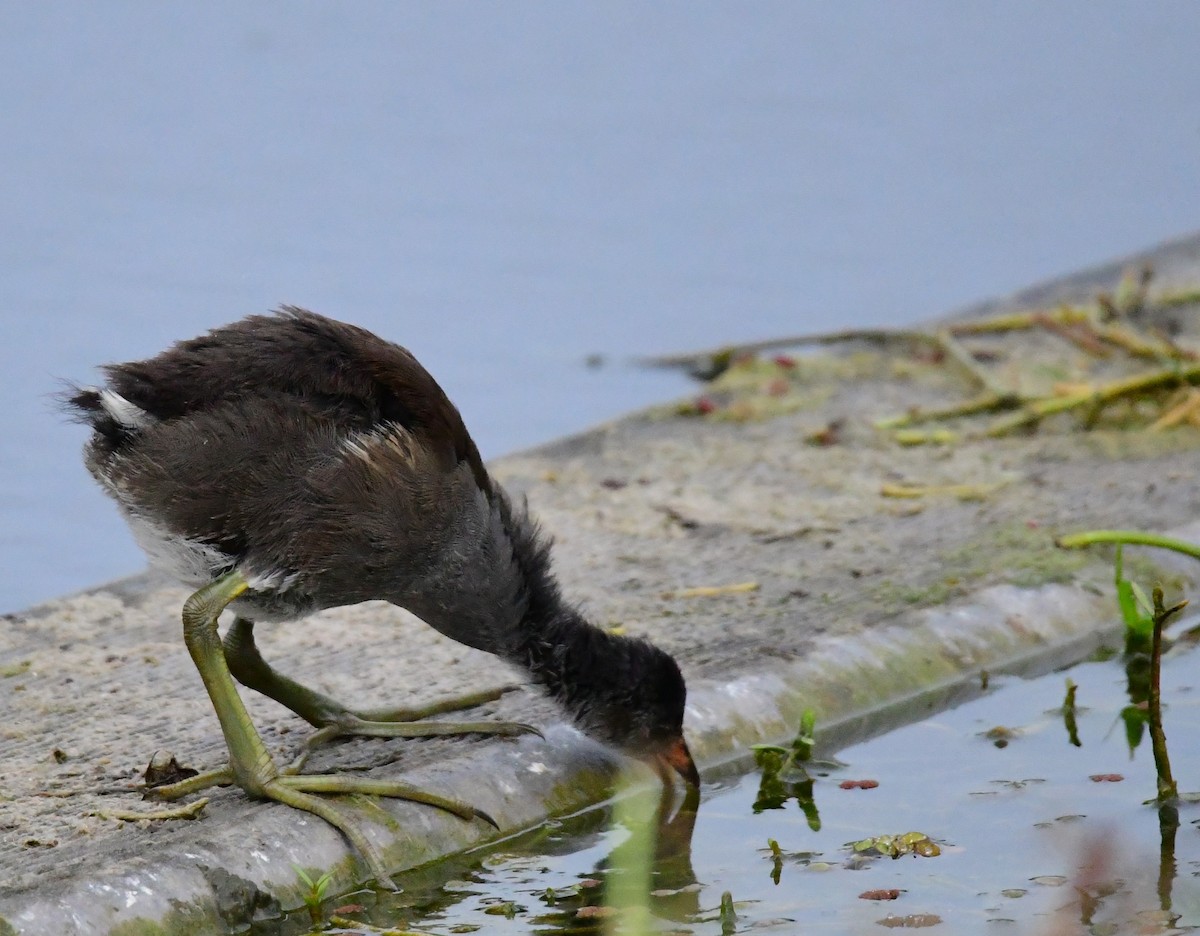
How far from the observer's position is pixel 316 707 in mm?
3713

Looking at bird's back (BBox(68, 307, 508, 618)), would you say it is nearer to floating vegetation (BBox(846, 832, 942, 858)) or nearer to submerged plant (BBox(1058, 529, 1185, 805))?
floating vegetation (BBox(846, 832, 942, 858))

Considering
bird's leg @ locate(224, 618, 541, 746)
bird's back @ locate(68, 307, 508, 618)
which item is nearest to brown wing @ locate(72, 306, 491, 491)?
bird's back @ locate(68, 307, 508, 618)

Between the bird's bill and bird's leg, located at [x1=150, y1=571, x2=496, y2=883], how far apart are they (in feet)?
1.60

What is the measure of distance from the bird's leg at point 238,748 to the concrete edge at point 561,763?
4cm

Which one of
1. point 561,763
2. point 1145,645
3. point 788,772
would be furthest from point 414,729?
point 1145,645

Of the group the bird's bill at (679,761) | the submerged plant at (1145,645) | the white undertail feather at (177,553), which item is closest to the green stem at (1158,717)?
the submerged plant at (1145,645)

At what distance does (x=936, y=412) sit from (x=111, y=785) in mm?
3378

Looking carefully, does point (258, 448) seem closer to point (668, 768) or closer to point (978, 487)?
point (668, 768)

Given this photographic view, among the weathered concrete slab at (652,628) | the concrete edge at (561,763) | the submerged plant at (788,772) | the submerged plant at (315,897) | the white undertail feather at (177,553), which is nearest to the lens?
the concrete edge at (561,763)

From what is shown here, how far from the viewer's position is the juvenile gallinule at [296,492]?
3.31 meters

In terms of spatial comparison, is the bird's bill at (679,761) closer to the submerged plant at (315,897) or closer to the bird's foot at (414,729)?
the bird's foot at (414,729)

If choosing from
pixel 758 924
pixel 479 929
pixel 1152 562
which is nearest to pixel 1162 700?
pixel 1152 562

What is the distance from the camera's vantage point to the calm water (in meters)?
3.06

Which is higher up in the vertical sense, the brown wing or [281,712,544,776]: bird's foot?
the brown wing
